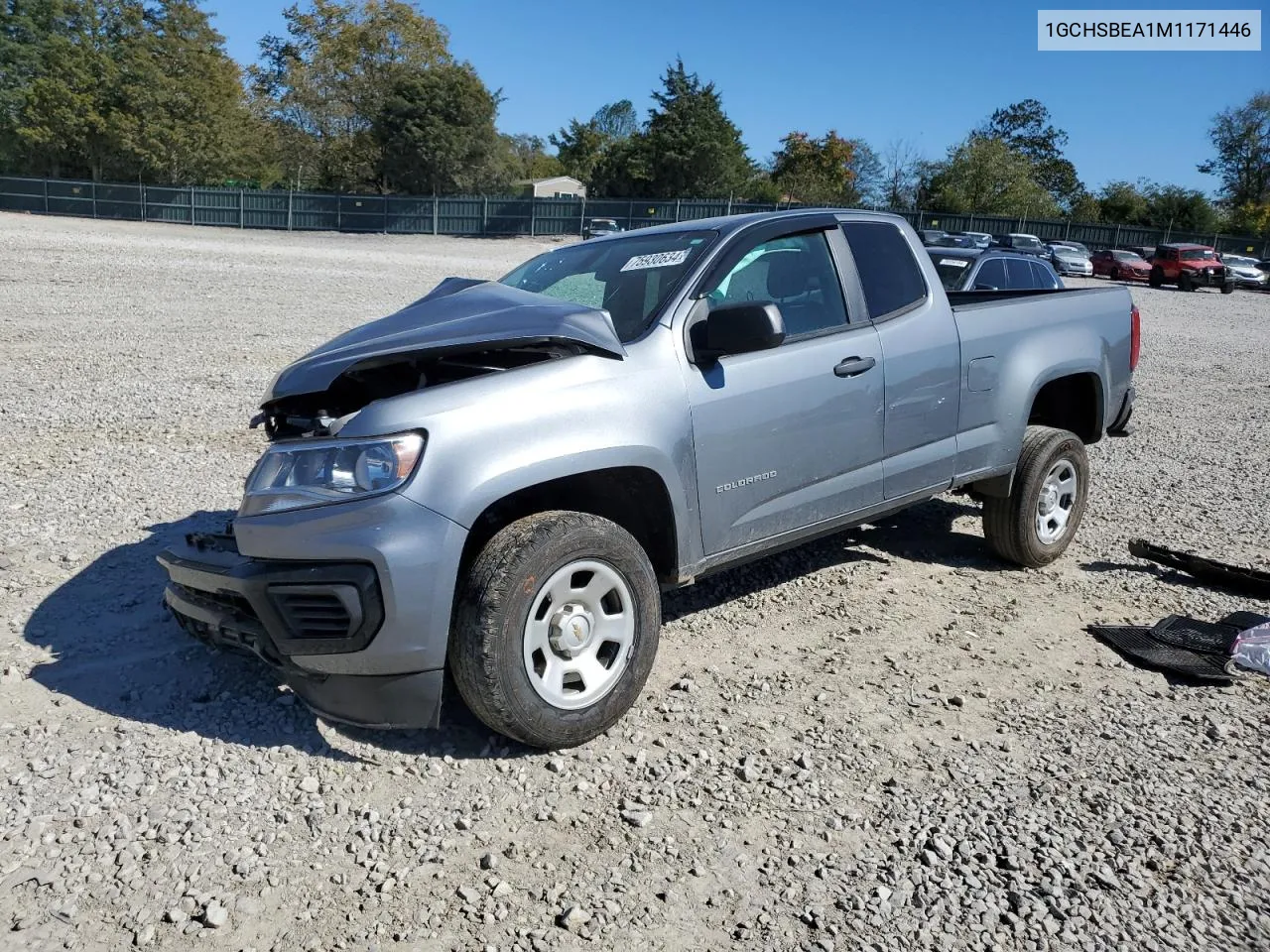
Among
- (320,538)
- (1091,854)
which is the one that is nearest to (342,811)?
(320,538)

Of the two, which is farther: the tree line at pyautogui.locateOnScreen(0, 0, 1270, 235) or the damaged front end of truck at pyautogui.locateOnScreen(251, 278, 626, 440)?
the tree line at pyautogui.locateOnScreen(0, 0, 1270, 235)

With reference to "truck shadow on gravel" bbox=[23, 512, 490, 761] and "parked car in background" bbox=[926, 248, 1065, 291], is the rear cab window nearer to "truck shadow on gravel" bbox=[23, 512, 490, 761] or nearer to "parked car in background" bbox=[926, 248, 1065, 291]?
"truck shadow on gravel" bbox=[23, 512, 490, 761]

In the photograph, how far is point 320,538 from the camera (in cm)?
316

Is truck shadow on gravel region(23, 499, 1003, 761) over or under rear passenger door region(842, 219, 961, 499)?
under

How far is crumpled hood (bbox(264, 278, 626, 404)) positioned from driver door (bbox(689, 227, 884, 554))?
0.48 meters

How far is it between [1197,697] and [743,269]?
98.6 inches

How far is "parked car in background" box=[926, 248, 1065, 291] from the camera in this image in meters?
12.1

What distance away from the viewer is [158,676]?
13.1 feet

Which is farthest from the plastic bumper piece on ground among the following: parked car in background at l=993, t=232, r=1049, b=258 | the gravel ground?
parked car in background at l=993, t=232, r=1049, b=258

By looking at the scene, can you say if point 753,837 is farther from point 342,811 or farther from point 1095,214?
point 1095,214

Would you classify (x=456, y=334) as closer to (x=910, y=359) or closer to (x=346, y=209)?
(x=910, y=359)

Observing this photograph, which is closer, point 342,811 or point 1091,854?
point 1091,854

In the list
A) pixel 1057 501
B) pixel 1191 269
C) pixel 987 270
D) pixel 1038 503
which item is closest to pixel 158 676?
pixel 1038 503

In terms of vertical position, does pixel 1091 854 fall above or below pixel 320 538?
below
